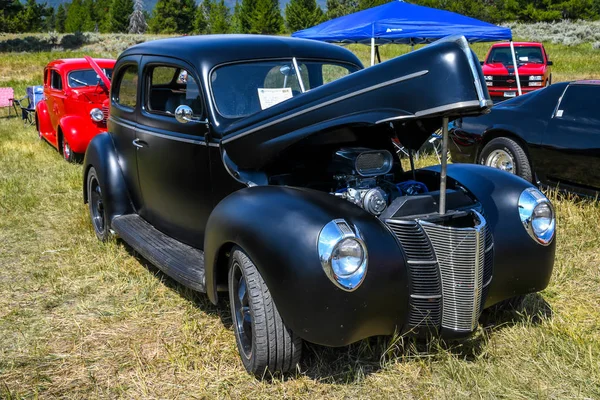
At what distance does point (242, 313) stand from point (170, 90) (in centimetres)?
195

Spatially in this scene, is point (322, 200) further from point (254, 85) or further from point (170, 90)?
point (170, 90)

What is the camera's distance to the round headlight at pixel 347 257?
2473 mm

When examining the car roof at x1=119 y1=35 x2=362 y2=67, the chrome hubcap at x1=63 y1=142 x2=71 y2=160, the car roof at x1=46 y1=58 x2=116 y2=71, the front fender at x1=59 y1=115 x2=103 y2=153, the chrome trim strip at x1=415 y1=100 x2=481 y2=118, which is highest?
the car roof at x1=119 y1=35 x2=362 y2=67

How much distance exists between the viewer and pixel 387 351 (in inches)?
116

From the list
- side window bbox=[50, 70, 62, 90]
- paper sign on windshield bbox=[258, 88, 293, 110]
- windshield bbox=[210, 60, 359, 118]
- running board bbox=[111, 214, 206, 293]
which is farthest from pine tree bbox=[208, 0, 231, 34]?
paper sign on windshield bbox=[258, 88, 293, 110]

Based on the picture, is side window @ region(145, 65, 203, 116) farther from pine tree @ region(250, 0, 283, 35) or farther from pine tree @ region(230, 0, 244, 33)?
pine tree @ region(230, 0, 244, 33)

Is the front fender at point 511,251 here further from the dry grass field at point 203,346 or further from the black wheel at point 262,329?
the black wheel at point 262,329

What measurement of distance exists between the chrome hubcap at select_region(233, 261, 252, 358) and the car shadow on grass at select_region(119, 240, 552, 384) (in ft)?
0.72

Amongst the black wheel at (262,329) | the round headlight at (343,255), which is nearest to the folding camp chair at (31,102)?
the black wheel at (262,329)

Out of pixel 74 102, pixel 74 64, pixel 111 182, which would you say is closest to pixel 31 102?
pixel 74 64

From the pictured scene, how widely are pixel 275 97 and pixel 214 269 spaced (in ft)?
4.02

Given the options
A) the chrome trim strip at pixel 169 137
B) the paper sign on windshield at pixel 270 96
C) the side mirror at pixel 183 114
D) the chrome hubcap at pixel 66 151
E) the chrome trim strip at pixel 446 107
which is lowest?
the chrome hubcap at pixel 66 151

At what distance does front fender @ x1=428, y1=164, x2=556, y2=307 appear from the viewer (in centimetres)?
295

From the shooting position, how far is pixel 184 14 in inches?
2685
